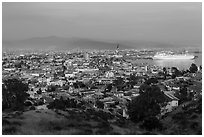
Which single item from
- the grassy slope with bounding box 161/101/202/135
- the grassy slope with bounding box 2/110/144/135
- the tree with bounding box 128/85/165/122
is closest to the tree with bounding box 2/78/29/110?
the grassy slope with bounding box 2/110/144/135

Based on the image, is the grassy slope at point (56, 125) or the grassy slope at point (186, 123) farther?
the grassy slope at point (186, 123)

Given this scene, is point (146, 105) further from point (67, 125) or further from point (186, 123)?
point (67, 125)

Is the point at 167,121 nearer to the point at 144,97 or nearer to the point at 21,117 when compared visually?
the point at 144,97

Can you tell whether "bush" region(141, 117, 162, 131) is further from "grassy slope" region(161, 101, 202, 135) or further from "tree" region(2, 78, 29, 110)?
"tree" region(2, 78, 29, 110)

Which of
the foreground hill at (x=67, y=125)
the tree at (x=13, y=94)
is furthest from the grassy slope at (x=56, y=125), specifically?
the tree at (x=13, y=94)

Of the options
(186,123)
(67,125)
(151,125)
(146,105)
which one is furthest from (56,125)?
(146,105)

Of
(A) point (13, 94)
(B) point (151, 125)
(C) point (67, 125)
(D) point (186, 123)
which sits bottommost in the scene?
(D) point (186, 123)

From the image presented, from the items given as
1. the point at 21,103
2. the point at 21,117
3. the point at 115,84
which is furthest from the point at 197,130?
the point at 115,84

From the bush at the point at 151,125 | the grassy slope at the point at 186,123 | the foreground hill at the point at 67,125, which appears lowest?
the grassy slope at the point at 186,123

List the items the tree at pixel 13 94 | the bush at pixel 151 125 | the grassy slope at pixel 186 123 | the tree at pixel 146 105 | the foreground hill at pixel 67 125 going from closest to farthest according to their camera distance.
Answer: the foreground hill at pixel 67 125, the bush at pixel 151 125, the grassy slope at pixel 186 123, the tree at pixel 146 105, the tree at pixel 13 94

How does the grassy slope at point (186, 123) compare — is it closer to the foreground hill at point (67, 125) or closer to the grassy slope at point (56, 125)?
the foreground hill at point (67, 125)
